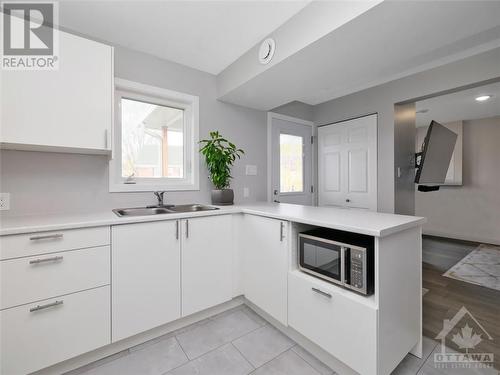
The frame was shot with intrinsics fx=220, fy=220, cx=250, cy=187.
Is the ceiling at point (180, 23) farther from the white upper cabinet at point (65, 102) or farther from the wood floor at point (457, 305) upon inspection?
the wood floor at point (457, 305)

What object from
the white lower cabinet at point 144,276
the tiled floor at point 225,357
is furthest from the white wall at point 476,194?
the white lower cabinet at point 144,276

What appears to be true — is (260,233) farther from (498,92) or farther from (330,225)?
(498,92)

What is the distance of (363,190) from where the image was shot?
291 centimetres

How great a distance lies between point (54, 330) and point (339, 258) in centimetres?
168

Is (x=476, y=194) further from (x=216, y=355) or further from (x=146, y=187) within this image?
(x=146, y=187)

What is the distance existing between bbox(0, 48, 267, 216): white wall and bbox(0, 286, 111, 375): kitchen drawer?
748 millimetres

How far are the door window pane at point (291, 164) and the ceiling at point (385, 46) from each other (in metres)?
0.82

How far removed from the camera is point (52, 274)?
125 cm

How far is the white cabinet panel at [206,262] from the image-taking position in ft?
5.66

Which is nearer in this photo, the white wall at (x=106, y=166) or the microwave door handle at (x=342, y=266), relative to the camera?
the microwave door handle at (x=342, y=266)

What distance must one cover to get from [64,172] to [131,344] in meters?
1.37

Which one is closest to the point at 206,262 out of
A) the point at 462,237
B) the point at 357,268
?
the point at 357,268

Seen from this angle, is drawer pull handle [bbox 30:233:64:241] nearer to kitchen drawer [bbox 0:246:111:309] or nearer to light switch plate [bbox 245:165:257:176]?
kitchen drawer [bbox 0:246:111:309]

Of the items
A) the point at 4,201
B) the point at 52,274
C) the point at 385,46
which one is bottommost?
the point at 52,274
